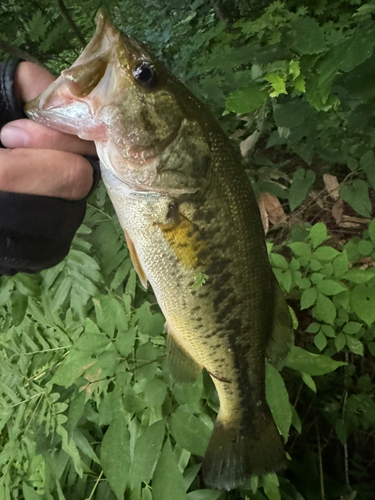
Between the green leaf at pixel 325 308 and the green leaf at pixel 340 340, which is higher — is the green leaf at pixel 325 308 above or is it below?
above

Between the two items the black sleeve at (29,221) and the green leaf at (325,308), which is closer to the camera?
the black sleeve at (29,221)

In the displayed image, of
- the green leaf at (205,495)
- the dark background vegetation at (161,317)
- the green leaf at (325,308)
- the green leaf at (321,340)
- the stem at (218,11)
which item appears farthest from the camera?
the stem at (218,11)

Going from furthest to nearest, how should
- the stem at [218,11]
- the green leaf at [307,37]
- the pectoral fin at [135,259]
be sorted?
the stem at [218,11]
the pectoral fin at [135,259]
the green leaf at [307,37]

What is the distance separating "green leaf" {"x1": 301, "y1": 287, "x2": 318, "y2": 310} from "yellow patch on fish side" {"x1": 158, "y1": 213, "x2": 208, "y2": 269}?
0.67 m

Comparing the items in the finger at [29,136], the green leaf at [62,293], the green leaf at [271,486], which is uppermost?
the finger at [29,136]

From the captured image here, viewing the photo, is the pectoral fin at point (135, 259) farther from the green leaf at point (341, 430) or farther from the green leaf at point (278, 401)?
the green leaf at point (341, 430)

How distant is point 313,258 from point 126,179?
0.90m

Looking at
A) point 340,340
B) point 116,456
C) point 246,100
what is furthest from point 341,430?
point 246,100

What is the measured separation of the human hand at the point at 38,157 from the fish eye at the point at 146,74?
20cm

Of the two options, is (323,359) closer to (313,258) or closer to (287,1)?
(313,258)

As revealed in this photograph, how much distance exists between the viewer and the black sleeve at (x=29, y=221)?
77 cm

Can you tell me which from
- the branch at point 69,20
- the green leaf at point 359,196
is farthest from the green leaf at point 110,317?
the branch at point 69,20

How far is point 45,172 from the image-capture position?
2.48 feet

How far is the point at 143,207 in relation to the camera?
92 cm
